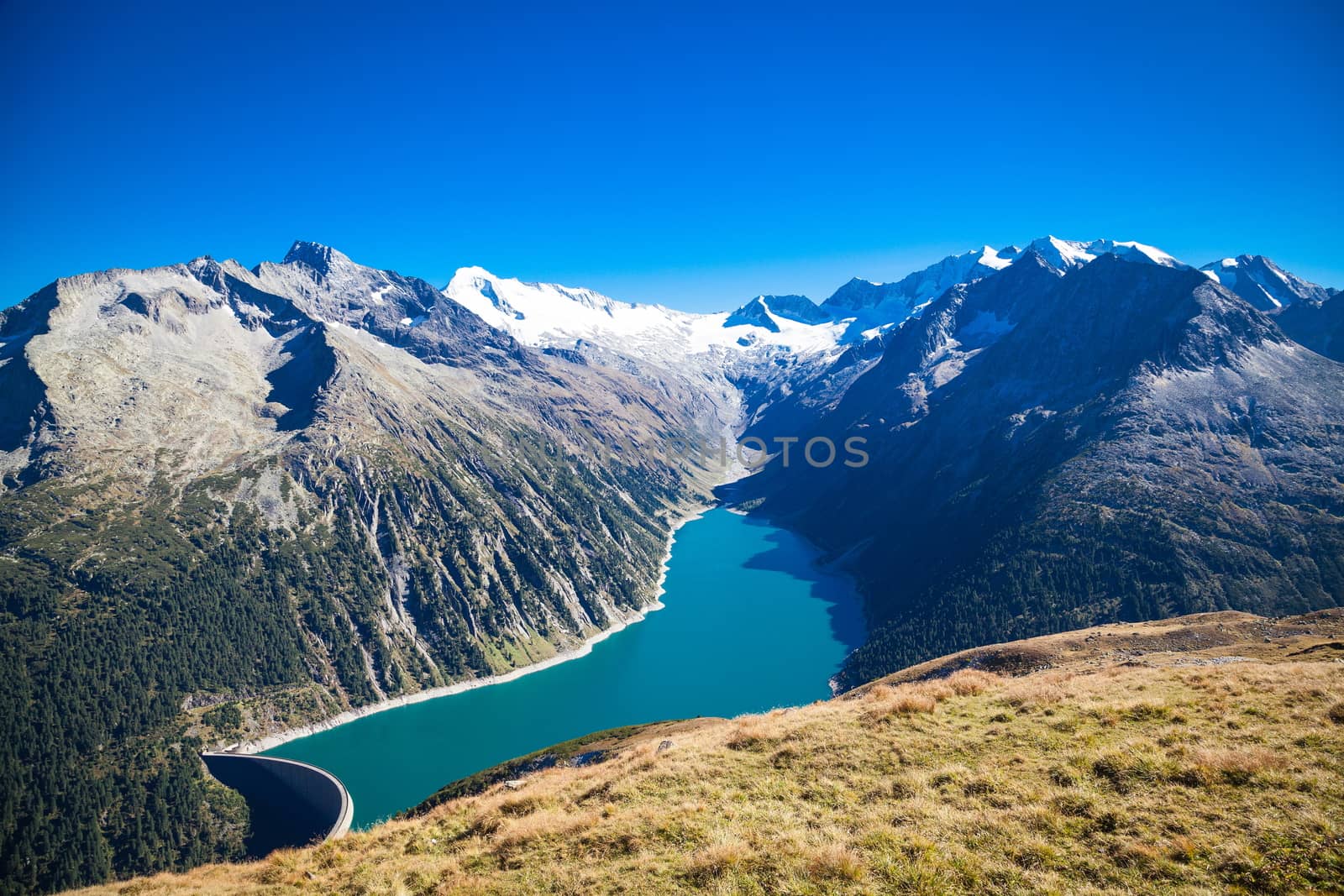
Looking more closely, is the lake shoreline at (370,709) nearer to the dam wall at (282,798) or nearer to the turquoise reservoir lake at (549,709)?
the turquoise reservoir lake at (549,709)

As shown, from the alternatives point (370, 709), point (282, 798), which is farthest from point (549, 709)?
point (282, 798)

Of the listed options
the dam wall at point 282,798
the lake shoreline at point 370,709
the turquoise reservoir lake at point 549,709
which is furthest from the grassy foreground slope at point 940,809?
the lake shoreline at point 370,709

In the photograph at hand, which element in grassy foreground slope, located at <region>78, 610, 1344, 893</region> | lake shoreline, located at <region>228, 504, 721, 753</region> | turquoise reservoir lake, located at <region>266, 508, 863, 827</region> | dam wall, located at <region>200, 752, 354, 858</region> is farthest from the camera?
lake shoreline, located at <region>228, 504, 721, 753</region>

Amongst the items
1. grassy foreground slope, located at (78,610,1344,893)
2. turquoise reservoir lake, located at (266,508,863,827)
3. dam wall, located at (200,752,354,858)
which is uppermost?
grassy foreground slope, located at (78,610,1344,893)

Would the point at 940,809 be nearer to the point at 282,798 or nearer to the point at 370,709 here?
the point at 282,798

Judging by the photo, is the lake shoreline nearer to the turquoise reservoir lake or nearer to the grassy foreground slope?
the turquoise reservoir lake

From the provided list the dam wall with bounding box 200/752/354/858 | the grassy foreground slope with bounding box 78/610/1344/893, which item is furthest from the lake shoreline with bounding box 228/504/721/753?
the grassy foreground slope with bounding box 78/610/1344/893
